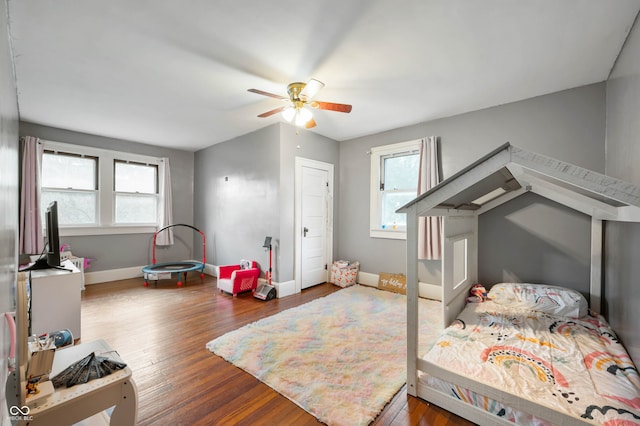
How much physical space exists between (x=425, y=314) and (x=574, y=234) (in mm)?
1812

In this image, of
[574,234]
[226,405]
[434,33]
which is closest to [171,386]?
[226,405]

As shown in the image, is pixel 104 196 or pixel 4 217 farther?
pixel 104 196

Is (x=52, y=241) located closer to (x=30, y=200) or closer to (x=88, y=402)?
(x=30, y=200)

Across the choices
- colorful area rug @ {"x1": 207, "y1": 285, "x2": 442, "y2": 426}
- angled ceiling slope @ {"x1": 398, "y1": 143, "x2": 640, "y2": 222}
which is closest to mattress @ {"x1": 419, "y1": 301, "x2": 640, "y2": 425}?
colorful area rug @ {"x1": 207, "y1": 285, "x2": 442, "y2": 426}

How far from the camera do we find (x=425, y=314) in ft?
10.7

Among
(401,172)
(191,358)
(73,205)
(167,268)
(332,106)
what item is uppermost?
(332,106)

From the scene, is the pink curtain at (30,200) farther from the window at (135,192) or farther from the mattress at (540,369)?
the mattress at (540,369)

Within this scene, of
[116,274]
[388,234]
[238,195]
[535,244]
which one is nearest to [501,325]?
[535,244]

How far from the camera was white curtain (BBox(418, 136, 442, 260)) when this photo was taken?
11.8 ft

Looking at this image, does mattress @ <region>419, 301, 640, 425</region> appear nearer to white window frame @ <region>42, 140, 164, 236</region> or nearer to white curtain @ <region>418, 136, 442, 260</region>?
white curtain @ <region>418, 136, 442, 260</region>

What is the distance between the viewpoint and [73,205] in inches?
176

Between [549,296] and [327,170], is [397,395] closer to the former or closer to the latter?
[549,296]

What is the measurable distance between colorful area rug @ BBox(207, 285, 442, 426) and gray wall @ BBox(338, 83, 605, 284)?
1.07 metres

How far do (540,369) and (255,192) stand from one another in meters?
3.91
